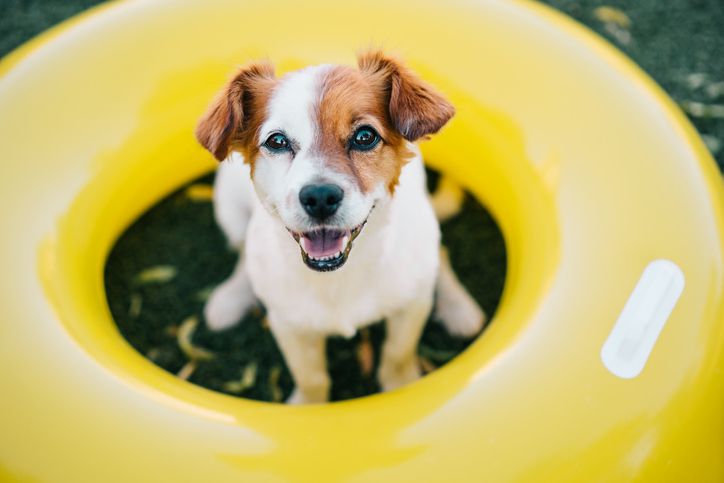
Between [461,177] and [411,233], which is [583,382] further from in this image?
[461,177]

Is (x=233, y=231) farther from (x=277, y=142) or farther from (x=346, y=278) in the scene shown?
(x=277, y=142)

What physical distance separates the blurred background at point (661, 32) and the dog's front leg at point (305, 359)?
3296 millimetres

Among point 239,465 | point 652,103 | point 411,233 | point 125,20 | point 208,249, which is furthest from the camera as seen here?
point 208,249

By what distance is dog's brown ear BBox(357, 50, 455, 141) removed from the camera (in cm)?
227

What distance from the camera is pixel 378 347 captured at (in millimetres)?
3621

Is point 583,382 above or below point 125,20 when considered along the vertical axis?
below

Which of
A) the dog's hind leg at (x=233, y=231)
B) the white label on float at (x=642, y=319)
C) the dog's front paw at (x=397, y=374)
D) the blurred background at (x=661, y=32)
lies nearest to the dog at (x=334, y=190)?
the dog's front paw at (x=397, y=374)

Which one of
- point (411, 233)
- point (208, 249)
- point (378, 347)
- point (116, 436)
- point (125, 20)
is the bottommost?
point (378, 347)

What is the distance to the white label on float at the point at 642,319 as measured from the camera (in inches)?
99.2

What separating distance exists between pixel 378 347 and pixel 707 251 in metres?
1.76

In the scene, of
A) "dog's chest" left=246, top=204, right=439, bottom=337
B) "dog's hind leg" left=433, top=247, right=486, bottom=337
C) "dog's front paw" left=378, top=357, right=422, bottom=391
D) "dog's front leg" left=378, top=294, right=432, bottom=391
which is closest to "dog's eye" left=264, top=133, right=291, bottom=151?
"dog's chest" left=246, top=204, right=439, bottom=337

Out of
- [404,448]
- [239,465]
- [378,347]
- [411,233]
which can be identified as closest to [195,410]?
[239,465]

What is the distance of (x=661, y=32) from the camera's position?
16.7 feet

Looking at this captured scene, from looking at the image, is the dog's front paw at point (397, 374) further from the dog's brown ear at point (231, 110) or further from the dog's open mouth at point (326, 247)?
the dog's brown ear at point (231, 110)
